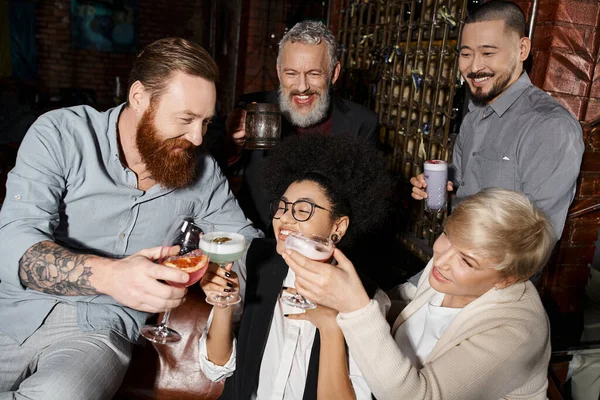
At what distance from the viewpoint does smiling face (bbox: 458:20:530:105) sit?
241 cm

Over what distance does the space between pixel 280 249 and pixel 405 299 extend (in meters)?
0.70

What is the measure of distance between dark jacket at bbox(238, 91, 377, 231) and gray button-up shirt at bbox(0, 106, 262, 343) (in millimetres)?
698

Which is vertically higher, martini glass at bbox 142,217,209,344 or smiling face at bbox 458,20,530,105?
smiling face at bbox 458,20,530,105

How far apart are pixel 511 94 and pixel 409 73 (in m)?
1.73

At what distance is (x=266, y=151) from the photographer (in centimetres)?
303

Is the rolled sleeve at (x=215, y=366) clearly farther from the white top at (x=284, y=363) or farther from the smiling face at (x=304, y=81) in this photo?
the smiling face at (x=304, y=81)

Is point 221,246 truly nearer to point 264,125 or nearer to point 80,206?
point 80,206

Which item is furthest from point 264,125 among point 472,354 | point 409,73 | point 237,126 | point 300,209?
point 409,73

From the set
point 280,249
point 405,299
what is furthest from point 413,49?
point 280,249

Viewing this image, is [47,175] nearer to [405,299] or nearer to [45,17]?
[405,299]

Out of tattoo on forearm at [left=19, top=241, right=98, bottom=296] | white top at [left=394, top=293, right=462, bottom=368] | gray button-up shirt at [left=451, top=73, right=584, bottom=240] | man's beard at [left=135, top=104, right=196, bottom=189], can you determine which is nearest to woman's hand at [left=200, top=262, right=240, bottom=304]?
tattoo on forearm at [left=19, top=241, right=98, bottom=296]

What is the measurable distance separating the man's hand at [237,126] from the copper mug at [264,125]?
20 cm

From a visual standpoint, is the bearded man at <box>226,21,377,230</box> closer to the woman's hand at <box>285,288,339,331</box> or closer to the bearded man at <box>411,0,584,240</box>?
the bearded man at <box>411,0,584,240</box>

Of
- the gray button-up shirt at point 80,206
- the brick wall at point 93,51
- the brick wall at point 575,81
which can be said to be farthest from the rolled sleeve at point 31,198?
the brick wall at point 93,51
